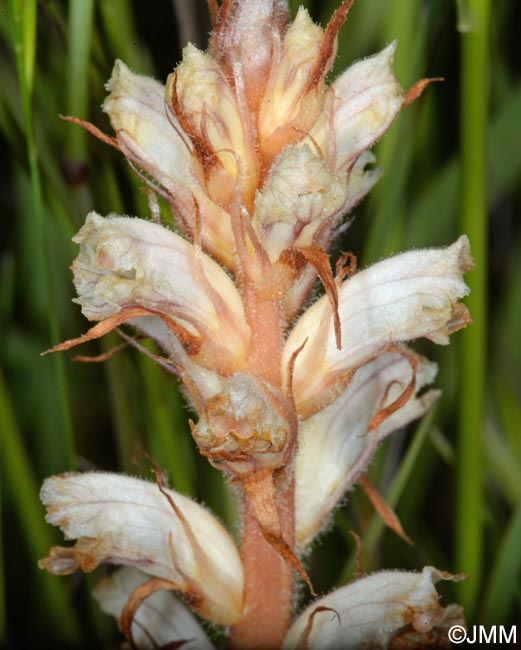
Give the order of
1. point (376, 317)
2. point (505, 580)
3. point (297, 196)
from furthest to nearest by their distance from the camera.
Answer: point (505, 580), point (376, 317), point (297, 196)

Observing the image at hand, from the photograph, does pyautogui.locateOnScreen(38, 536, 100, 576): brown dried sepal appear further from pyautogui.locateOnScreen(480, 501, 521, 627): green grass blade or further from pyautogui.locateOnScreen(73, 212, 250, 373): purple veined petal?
pyautogui.locateOnScreen(480, 501, 521, 627): green grass blade

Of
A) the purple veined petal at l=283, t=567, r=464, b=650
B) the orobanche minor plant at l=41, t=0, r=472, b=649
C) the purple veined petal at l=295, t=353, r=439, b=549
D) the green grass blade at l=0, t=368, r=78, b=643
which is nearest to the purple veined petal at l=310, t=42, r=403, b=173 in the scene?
the orobanche minor plant at l=41, t=0, r=472, b=649

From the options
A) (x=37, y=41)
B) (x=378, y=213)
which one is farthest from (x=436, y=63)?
(x=37, y=41)

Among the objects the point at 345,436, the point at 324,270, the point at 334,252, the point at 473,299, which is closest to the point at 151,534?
the point at 345,436

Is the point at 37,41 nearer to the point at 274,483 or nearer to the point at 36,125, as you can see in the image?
the point at 36,125

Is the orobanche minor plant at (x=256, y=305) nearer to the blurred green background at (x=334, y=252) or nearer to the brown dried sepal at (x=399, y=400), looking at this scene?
the brown dried sepal at (x=399, y=400)

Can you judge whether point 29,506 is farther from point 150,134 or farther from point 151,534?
point 150,134

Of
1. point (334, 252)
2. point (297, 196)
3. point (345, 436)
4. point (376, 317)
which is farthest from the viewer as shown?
point (334, 252)
